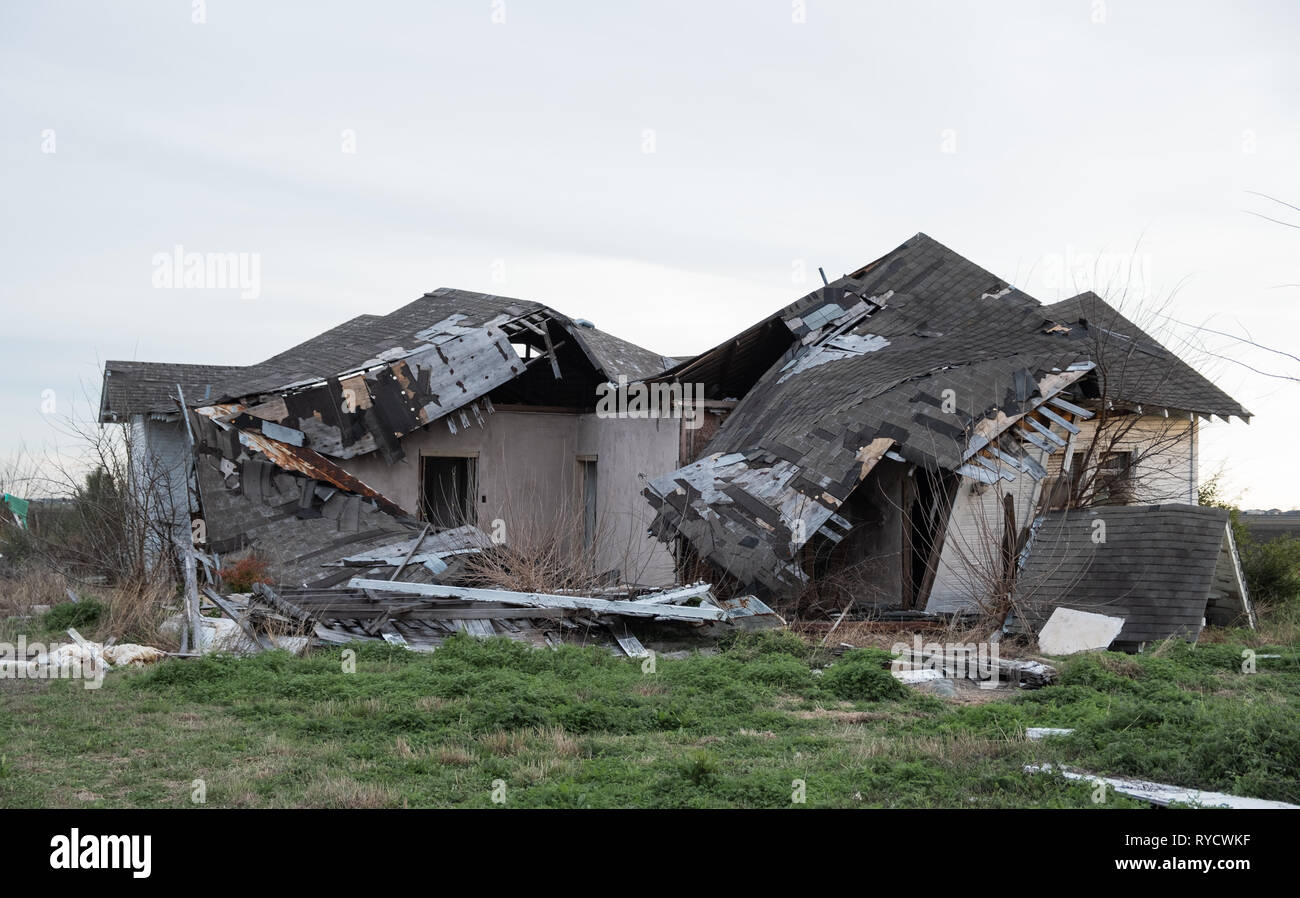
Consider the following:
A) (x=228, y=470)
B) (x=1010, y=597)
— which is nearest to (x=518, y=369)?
(x=228, y=470)

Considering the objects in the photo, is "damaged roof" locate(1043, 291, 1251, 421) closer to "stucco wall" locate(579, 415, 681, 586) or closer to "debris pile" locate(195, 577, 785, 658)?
"stucco wall" locate(579, 415, 681, 586)

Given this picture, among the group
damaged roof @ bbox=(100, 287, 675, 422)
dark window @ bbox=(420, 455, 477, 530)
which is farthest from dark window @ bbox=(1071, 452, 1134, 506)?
dark window @ bbox=(420, 455, 477, 530)

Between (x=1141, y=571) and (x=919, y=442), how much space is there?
2.98m

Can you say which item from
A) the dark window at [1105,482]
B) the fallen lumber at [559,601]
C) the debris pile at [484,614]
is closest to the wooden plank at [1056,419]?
the dark window at [1105,482]

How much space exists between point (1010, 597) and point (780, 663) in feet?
12.2

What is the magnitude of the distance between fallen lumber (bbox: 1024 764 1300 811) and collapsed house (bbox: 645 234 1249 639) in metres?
6.41

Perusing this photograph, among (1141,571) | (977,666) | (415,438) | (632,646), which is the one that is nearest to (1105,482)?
(1141,571)

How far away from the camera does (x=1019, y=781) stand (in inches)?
250

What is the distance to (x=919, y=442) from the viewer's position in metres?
13.8

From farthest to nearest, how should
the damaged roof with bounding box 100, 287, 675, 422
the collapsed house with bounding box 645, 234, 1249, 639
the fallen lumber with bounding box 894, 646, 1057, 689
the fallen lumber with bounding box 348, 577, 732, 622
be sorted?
the damaged roof with bounding box 100, 287, 675, 422 → the collapsed house with bounding box 645, 234, 1249, 639 → the fallen lumber with bounding box 348, 577, 732, 622 → the fallen lumber with bounding box 894, 646, 1057, 689

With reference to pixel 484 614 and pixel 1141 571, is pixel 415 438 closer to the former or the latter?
pixel 484 614

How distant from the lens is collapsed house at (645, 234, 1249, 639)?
13375mm

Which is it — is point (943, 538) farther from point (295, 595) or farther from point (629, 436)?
point (295, 595)

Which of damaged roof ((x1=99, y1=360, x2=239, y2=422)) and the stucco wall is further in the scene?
damaged roof ((x1=99, y1=360, x2=239, y2=422))
